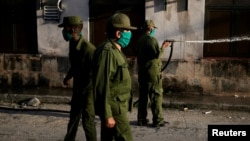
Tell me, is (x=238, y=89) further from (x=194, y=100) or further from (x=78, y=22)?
(x=78, y=22)

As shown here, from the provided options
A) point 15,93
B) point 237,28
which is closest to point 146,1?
point 237,28

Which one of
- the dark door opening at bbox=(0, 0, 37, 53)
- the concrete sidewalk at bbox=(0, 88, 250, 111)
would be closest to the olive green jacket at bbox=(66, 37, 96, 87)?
the concrete sidewalk at bbox=(0, 88, 250, 111)

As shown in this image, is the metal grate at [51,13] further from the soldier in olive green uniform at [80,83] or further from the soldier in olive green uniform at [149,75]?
the soldier in olive green uniform at [80,83]

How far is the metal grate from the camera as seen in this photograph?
32.2ft

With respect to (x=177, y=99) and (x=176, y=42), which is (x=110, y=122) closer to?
(x=177, y=99)

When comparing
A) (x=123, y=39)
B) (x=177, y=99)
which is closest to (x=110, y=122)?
(x=123, y=39)

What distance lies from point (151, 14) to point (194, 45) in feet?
4.25

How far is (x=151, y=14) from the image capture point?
9.40m

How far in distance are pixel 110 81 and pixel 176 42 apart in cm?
540

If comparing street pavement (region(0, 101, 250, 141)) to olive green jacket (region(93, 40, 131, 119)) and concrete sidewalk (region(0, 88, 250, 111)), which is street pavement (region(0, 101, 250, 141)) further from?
olive green jacket (region(93, 40, 131, 119))

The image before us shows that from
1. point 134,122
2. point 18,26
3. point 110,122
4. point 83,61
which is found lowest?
point 134,122

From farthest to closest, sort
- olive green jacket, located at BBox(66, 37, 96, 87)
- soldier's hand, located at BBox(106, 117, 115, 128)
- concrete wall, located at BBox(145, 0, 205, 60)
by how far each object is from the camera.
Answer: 1. concrete wall, located at BBox(145, 0, 205, 60)
2. olive green jacket, located at BBox(66, 37, 96, 87)
3. soldier's hand, located at BBox(106, 117, 115, 128)

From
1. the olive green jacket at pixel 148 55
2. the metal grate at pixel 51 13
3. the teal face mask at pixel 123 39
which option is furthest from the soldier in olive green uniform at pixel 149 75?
the metal grate at pixel 51 13

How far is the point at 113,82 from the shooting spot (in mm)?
4305
